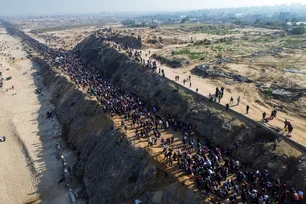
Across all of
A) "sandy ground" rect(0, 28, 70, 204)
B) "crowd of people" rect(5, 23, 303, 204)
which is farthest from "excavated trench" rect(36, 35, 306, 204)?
"sandy ground" rect(0, 28, 70, 204)

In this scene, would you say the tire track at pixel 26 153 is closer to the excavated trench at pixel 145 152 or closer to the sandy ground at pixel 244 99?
the excavated trench at pixel 145 152

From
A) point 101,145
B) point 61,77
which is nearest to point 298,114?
point 101,145

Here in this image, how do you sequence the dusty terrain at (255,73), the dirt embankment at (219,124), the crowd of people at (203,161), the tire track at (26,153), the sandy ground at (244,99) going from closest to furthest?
the crowd of people at (203,161) → the dirt embankment at (219,124) → the sandy ground at (244,99) → the dusty terrain at (255,73) → the tire track at (26,153)

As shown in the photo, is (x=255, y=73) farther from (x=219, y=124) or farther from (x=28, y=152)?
(x=28, y=152)

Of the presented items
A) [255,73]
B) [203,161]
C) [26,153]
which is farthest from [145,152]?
[255,73]

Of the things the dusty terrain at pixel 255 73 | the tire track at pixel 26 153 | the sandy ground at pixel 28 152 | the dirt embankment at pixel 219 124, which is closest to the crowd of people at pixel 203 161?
the dirt embankment at pixel 219 124

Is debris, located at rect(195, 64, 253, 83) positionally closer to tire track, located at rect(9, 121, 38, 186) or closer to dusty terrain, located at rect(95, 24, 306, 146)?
dusty terrain, located at rect(95, 24, 306, 146)

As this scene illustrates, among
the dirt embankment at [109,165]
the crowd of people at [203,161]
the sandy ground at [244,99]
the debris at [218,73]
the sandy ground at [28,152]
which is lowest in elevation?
the sandy ground at [28,152]
